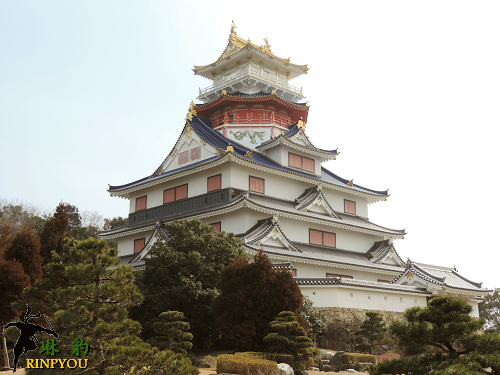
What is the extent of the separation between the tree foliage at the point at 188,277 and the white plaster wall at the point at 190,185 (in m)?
9.99

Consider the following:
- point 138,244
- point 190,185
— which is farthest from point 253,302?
point 138,244


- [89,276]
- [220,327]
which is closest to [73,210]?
[220,327]

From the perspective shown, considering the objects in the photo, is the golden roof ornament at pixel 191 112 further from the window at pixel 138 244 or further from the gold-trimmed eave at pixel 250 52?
the window at pixel 138 244

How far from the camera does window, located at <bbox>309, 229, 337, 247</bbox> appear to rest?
122ft

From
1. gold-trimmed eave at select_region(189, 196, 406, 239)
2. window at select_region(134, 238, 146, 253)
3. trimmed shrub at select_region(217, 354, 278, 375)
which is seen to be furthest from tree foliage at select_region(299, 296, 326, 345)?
window at select_region(134, 238, 146, 253)

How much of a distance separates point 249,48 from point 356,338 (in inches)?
→ 1054

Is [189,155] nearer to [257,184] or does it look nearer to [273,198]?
[257,184]

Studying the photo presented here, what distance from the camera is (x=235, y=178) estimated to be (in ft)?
113

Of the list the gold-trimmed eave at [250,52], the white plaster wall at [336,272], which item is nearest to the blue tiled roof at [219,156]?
the gold-trimmed eave at [250,52]

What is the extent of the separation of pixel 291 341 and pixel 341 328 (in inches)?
364

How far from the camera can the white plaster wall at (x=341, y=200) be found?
40.9 metres

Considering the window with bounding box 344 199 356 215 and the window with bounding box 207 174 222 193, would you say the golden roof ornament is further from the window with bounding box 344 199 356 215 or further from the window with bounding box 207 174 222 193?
the window with bounding box 344 199 356 215

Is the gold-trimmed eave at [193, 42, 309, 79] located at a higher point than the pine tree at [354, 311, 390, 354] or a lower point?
higher

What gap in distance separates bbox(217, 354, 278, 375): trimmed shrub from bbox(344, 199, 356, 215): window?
25936 millimetres
